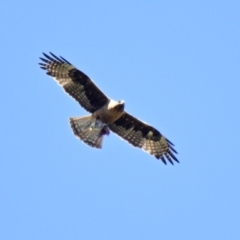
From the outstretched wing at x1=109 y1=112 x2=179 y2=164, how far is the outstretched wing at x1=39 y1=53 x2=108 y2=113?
635 millimetres

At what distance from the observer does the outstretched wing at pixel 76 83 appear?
792 inches

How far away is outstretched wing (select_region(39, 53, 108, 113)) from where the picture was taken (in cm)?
2011

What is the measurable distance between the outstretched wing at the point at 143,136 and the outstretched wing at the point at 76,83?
63 centimetres

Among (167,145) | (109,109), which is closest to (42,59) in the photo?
(109,109)

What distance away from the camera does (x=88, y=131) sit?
19953mm

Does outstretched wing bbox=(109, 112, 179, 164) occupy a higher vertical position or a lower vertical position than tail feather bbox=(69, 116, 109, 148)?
higher

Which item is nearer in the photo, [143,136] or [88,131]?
[88,131]

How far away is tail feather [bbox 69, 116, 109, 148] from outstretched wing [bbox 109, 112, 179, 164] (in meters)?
0.58

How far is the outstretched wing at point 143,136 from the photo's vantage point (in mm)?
20609

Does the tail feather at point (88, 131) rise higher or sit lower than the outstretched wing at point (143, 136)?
lower

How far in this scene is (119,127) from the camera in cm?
2061

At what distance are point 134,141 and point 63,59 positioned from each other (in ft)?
7.11

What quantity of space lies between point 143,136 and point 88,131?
4.59 feet

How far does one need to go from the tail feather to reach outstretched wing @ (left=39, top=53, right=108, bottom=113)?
317 mm
